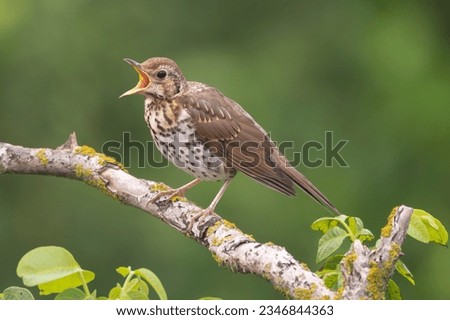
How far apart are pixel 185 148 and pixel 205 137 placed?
132 mm

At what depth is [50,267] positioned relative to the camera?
214 centimetres

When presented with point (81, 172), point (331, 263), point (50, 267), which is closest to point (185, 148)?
point (81, 172)

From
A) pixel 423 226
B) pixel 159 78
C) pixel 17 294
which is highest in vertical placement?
pixel 159 78

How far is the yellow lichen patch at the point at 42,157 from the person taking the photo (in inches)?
159

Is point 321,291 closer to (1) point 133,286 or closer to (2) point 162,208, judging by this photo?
(1) point 133,286

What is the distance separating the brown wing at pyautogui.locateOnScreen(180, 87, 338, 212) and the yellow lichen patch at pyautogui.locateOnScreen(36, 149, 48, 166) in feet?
2.55

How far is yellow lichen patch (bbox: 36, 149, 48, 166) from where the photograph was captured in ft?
13.3

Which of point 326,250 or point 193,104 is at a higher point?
point 193,104

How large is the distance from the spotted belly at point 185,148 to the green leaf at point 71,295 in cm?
204

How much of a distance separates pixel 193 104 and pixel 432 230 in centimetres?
201

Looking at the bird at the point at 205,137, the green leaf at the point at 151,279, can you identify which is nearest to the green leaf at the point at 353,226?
the green leaf at the point at 151,279

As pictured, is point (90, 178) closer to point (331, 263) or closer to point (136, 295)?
point (331, 263)
